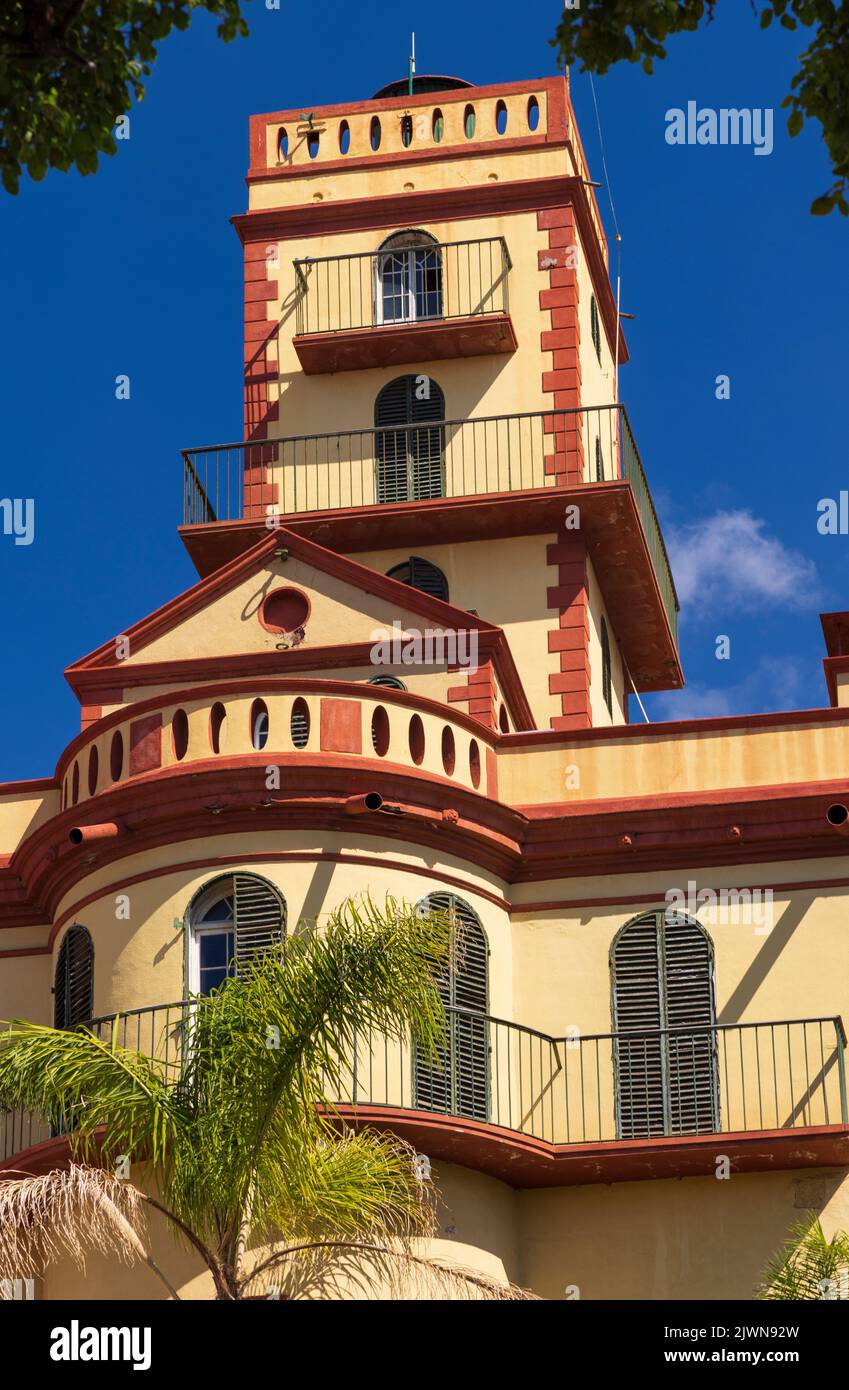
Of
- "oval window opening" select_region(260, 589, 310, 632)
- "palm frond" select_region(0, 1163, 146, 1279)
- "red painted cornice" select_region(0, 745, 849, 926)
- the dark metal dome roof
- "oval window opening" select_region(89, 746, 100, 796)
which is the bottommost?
"palm frond" select_region(0, 1163, 146, 1279)

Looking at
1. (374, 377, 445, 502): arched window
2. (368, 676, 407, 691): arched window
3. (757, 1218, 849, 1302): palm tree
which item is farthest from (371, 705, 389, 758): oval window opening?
(374, 377, 445, 502): arched window

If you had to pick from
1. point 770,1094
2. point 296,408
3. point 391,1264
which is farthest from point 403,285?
point 391,1264

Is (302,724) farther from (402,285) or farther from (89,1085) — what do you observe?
(402,285)

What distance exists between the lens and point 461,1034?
3180 centimetres

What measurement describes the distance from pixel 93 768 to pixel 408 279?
1173cm

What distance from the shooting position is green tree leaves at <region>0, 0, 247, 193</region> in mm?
19375

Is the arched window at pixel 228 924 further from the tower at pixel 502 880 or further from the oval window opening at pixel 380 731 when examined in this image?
the oval window opening at pixel 380 731

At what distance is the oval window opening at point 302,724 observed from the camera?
32.3m

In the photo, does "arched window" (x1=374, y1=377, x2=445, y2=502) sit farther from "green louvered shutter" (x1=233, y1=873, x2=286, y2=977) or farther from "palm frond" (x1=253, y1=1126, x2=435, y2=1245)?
"palm frond" (x1=253, y1=1126, x2=435, y2=1245)

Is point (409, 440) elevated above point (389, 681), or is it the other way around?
point (409, 440)

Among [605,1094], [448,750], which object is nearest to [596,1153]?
[605,1094]

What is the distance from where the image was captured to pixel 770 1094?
3198 centimetres

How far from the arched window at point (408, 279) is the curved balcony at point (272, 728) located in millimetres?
10466

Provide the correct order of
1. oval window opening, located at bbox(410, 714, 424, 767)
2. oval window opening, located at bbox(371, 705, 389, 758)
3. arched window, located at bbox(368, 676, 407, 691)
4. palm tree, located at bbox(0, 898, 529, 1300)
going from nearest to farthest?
A: palm tree, located at bbox(0, 898, 529, 1300)
oval window opening, located at bbox(371, 705, 389, 758)
oval window opening, located at bbox(410, 714, 424, 767)
arched window, located at bbox(368, 676, 407, 691)
